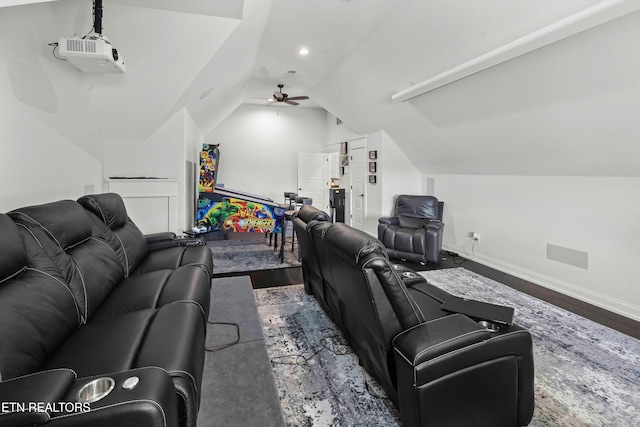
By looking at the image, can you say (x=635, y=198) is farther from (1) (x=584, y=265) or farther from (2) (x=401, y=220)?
(2) (x=401, y=220)

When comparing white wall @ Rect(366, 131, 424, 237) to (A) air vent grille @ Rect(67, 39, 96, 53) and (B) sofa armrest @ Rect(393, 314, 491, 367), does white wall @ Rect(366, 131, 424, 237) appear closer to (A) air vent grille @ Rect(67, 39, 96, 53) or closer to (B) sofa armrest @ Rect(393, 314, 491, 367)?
(A) air vent grille @ Rect(67, 39, 96, 53)

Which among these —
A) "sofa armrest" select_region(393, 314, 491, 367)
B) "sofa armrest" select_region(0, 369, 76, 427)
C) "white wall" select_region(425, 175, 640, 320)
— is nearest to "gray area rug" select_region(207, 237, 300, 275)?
"white wall" select_region(425, 175, 640, 320)

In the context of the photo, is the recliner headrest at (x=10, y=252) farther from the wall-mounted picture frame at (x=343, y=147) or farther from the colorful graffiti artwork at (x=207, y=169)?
the wall-mounted picture frame at (x=343, y=147)

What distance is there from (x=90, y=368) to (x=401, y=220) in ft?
15.3

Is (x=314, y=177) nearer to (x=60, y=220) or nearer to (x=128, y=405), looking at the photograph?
(x=60, y=220)

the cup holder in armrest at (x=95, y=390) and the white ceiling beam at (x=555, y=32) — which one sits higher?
the white ceiling beam at (x=555, y=32)

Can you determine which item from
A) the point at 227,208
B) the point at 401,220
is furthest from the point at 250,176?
the point at 401,220

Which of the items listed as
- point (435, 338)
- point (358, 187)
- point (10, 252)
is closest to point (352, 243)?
point (435, 338)

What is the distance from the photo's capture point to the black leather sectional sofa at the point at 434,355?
1392 mm

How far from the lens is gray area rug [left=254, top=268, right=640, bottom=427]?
68.5 inches

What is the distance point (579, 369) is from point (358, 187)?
555 cm

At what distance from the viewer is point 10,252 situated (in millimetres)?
1344

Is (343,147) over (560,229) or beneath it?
over

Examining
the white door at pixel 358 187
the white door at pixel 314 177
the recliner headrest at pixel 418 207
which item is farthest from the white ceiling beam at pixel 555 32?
the white door at pixel 314 177
